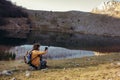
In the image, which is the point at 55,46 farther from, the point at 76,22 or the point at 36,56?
the point at 76,22

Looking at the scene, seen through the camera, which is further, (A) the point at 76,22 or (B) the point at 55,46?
(A) the point at 76,22

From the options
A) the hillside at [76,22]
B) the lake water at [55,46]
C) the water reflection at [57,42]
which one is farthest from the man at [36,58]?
the hillside at [76,22]

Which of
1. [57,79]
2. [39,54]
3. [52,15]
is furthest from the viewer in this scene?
[52,15]

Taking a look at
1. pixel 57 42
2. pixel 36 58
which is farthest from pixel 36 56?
pixel 57 42

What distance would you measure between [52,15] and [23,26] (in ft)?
60.8

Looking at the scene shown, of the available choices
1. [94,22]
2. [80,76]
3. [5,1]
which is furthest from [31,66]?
[94,22]

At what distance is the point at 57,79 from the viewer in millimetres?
22141

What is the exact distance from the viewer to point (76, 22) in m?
124

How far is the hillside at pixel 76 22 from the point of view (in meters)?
116

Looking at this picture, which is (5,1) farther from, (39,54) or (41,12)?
(39,54)

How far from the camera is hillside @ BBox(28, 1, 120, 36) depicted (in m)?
116

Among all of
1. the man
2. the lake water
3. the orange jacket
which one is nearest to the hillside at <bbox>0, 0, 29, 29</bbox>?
the lake water

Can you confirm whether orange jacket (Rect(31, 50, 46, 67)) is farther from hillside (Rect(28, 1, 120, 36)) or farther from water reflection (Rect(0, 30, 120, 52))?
hillside (Rect(28, 1, 120, 36))

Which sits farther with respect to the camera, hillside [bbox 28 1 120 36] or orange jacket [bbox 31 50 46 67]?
hillside [bbox 28 1 120 36]
